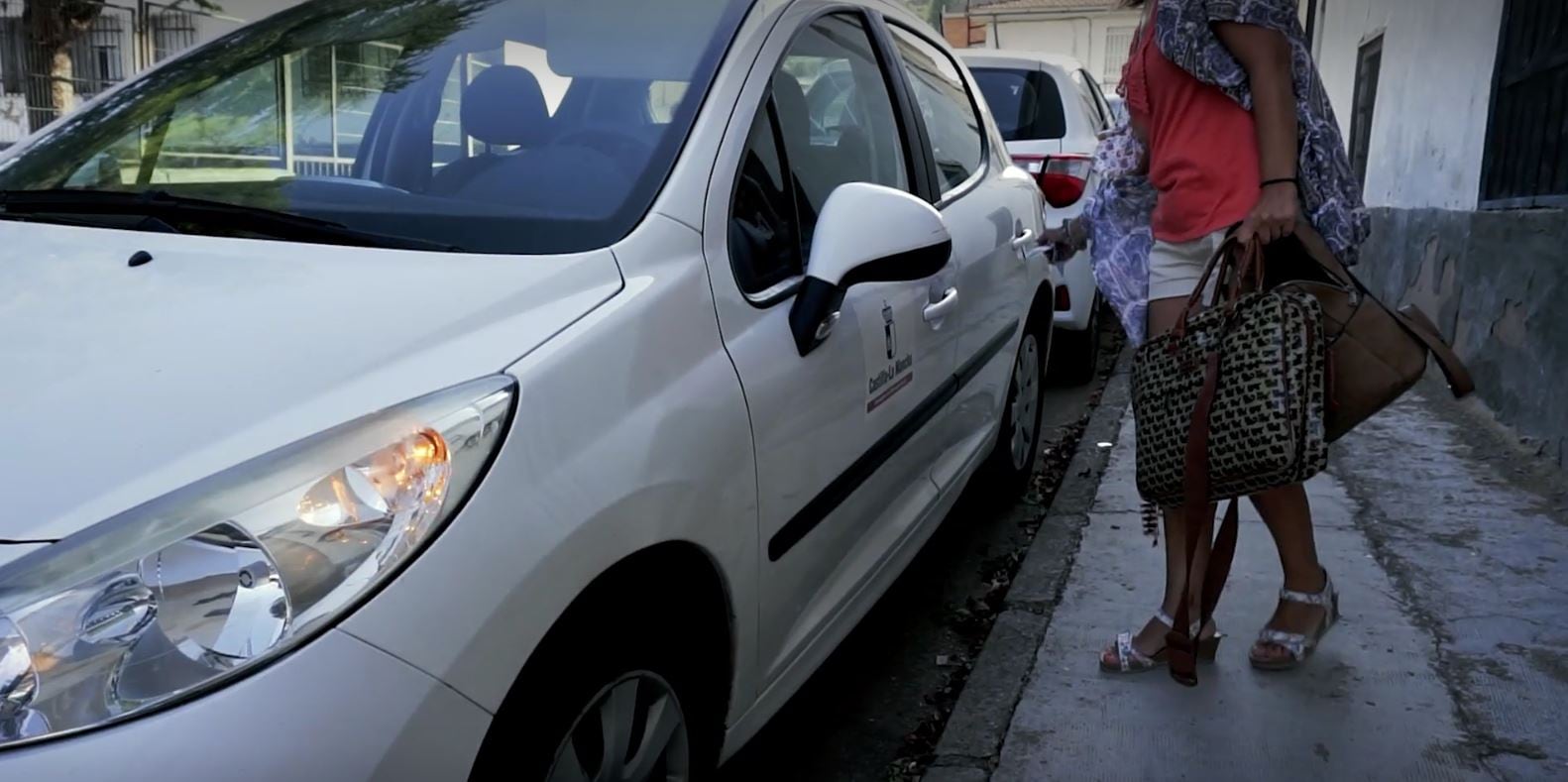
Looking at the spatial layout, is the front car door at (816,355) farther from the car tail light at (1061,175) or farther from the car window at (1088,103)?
the car window at (1088,103)

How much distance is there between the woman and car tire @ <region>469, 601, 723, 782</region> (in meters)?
1.22

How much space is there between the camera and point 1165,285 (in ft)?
9.65

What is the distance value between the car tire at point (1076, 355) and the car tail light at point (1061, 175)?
2.22ft

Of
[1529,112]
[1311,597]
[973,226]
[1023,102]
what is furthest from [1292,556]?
[1023,102]

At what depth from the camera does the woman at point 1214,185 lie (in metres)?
2.66

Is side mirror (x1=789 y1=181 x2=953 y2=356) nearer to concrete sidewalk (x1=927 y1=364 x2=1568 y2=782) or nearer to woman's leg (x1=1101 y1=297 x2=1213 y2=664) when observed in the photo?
woman's leg (x1=1101 y1=297 x2=1213 y2=664)

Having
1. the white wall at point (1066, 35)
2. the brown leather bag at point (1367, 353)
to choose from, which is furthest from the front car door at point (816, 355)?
the white wall at point (1066, 35)

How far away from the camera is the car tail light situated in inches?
219

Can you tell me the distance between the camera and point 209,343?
167 cm

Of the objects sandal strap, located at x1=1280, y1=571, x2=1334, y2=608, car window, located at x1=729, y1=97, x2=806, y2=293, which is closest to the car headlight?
car window, located at x1=729, y1=97, x2=806, y2=293

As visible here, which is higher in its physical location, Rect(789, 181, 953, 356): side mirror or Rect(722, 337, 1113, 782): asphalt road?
Rect(789, 181, 953, 356): side mirror

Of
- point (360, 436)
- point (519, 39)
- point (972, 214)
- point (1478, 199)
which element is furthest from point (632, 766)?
point (1478, 199)

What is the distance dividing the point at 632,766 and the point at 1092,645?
5.45 ft

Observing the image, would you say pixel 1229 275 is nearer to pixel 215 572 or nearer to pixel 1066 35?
pixel 215 572
